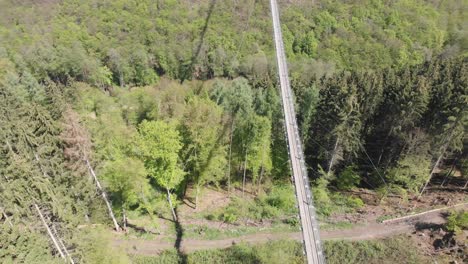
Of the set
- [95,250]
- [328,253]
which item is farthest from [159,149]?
[328,253]

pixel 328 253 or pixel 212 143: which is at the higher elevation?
pixel 212 143

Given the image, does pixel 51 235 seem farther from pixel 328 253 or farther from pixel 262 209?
pixel 328 253

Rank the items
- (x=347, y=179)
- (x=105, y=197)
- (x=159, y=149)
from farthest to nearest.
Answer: (x=347, y=179) → (x=105, y=197) → (x=159, y=149)

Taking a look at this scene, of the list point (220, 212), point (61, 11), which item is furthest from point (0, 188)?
point (61, 11)

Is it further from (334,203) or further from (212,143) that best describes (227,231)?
(334,203)

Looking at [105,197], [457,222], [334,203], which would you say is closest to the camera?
[105,197]

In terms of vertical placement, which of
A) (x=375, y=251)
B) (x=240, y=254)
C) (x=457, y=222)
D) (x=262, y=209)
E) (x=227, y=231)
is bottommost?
(x=227, y=231)

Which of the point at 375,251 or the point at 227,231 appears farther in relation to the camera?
the point at 227,231
